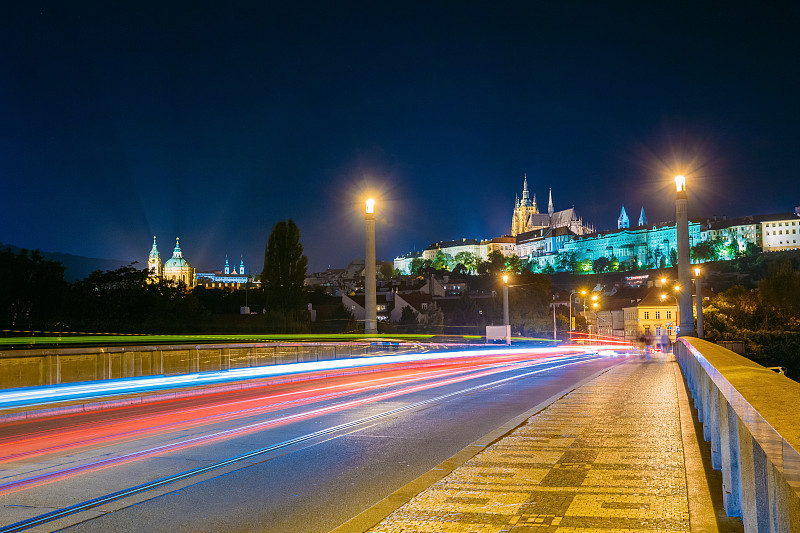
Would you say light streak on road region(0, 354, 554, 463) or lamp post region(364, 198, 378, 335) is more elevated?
lamp post region(364, 198, 378, 335)

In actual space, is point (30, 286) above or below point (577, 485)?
above

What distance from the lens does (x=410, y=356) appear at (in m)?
34.9

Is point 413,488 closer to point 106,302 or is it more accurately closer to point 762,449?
point 762,449

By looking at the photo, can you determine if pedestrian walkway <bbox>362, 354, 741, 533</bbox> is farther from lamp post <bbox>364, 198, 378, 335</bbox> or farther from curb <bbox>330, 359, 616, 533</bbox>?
lamp post <bbox>364, 198, 378, 335</bbox>

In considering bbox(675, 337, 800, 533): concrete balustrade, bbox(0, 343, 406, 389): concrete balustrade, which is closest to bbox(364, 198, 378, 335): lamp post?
bbox(0, 343, 406, 389): concrete balustrade

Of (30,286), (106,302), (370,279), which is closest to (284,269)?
(106,302)

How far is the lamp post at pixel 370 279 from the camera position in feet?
94.6

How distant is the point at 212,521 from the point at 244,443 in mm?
4509

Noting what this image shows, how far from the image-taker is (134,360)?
2303cm

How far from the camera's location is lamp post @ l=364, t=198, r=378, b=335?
28844 millimetres

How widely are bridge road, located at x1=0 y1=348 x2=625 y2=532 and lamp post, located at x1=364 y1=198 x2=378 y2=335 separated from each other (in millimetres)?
10495

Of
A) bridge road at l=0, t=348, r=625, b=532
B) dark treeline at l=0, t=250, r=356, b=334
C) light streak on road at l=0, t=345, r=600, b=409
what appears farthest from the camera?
dark treeline at l=0, t=250, r=356, b=334

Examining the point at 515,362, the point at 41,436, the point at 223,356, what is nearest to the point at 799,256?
the point at 515,362

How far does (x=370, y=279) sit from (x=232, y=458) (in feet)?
64.5
